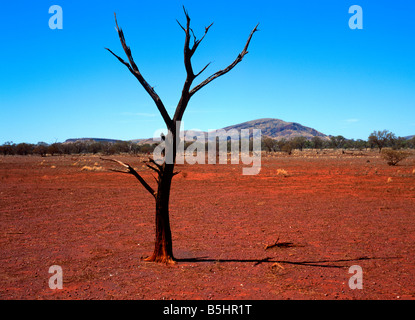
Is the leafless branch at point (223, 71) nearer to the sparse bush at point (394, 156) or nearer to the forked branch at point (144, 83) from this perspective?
the forked branch at point (144, 83)

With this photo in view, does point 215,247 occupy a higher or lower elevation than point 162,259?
lower

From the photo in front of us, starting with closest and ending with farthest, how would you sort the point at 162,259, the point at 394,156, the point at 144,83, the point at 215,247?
the point at 144,83
the point at 162,259
the point at 215,247
the point at 394,156

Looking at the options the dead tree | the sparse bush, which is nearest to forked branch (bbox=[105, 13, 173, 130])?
the dead tree

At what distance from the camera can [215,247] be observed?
25.3 ft

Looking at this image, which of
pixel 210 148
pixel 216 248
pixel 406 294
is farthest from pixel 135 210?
pixel 210 148

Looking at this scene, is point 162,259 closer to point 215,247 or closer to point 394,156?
point 215,247

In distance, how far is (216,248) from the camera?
25.0ft

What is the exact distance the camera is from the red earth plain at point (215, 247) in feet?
17.0

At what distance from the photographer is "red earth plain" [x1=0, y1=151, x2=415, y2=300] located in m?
5.20

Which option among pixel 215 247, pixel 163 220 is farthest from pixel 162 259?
pixel 215 247

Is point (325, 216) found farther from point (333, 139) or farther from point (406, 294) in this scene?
point (333, 139)

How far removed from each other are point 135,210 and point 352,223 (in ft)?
26.5

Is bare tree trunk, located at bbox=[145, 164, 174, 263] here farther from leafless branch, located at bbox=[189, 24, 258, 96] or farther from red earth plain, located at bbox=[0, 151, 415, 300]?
leafless branch, located at bbox=[189, 24, 258, 96]
